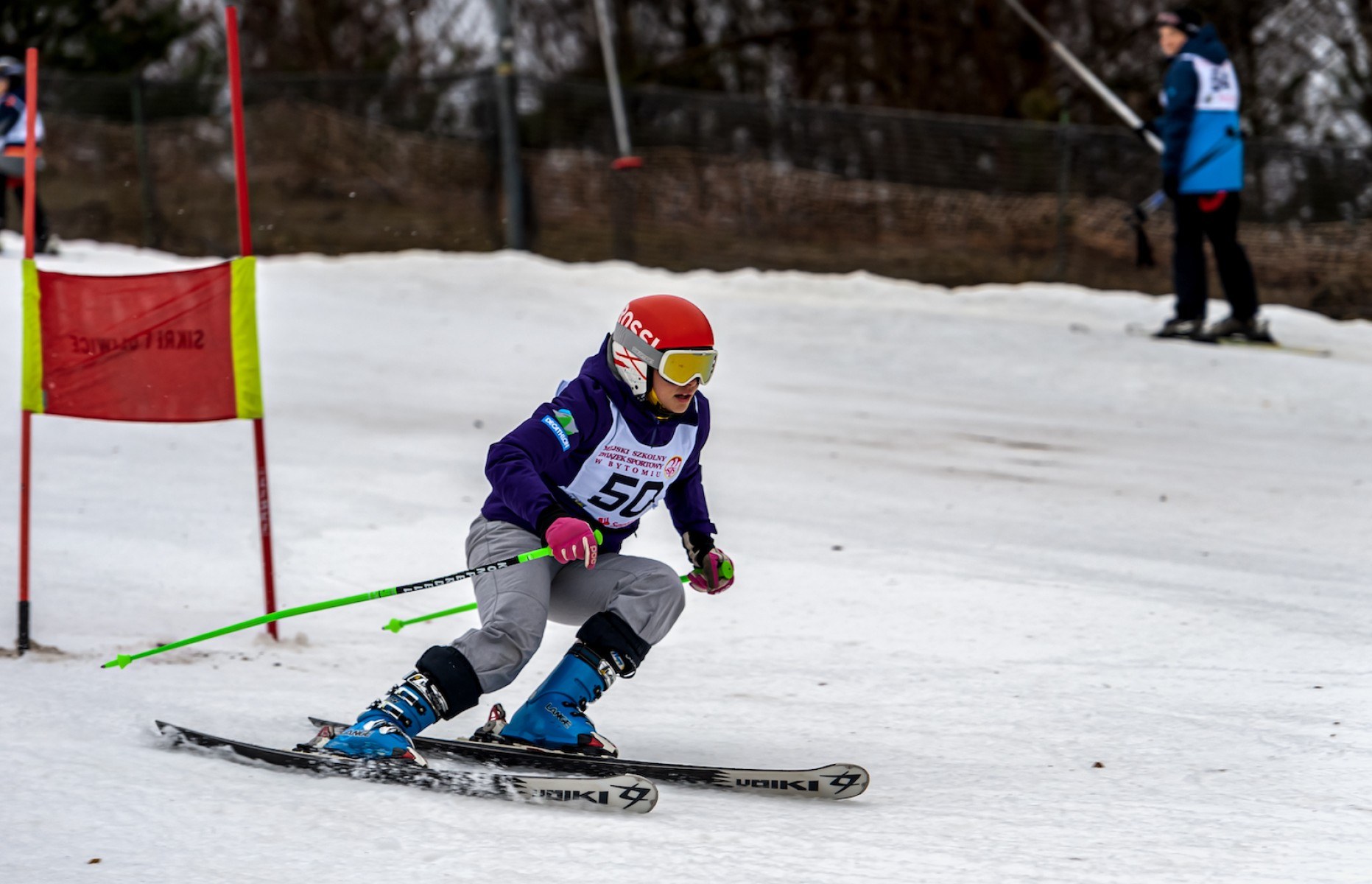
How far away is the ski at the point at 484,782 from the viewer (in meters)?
3.55

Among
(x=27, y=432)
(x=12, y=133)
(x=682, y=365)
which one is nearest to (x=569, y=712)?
(x=682, y=365)

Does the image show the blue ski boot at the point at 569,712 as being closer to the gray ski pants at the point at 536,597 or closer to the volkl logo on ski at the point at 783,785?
the gray ski pants at the point at 536,597

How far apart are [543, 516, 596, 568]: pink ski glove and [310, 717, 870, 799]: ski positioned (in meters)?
0.59

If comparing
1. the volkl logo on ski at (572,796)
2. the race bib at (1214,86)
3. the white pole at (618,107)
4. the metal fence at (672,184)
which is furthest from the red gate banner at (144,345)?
the white pole at (618,107)

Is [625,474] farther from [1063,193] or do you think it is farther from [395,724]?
[1063,193]

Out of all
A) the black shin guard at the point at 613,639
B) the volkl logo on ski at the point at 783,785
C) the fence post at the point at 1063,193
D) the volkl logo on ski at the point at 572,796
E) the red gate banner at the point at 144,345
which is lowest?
the volkl logo on ski at the point at 783,785

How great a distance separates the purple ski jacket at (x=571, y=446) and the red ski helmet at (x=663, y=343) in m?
0.08

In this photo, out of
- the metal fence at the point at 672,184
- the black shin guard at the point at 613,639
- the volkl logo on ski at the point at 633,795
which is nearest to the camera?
the volkl logo on ski at the point at 633,795

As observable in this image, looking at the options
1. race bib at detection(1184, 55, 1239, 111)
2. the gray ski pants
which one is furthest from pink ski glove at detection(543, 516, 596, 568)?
race bib at detection(1184, 55, 1239, 111)

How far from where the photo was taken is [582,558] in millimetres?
3861

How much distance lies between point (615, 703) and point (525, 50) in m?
20.7

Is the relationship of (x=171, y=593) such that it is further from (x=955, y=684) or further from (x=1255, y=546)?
(x=1255, y=546)

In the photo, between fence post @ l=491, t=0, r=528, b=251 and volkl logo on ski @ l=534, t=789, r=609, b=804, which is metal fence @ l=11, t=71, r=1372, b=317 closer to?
fence post @ l=491, t=0, r=528, b=251

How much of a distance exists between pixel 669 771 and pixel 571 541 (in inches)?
27.4
